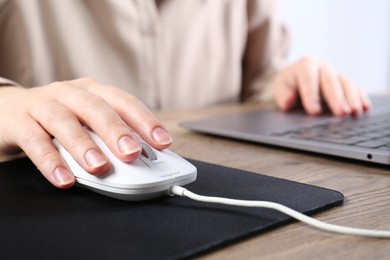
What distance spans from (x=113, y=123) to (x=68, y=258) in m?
0.17

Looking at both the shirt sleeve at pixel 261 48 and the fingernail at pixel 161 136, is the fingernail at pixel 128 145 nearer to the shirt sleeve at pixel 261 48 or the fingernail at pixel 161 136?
the fingernail at pixel 161 136

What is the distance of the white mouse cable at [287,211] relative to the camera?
338 mm

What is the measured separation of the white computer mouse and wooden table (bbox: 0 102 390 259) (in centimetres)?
10

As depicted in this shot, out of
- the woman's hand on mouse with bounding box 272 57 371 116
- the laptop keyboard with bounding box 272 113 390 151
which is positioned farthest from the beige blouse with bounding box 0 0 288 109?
the laptop keyboard with bounding box 272 113 390 151

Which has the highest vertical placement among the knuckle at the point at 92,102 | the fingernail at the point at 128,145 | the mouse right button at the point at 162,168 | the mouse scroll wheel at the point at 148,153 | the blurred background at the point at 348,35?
the knuckle at the point at 92,102

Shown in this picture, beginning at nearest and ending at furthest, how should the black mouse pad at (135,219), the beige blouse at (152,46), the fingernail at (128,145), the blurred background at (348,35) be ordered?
the black mouse pad at (135,219) → the fingernail at (128,145) → the beige blouse at (152,46) → the blurred background at (348,35)

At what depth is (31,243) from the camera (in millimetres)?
322

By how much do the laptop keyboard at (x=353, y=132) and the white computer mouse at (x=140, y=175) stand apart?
23 cm

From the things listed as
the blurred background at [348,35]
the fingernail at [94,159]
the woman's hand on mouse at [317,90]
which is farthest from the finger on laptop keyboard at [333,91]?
the blurred background at [348,35]

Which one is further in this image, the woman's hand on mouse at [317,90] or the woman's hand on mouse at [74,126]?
the woman's hand on mouse at [317,90]

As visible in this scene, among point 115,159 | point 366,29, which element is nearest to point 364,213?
point 115,159

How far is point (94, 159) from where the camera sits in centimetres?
42

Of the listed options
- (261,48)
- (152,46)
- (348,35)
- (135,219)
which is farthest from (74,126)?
(348,35)

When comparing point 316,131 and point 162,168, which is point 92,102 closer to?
point 162,168
